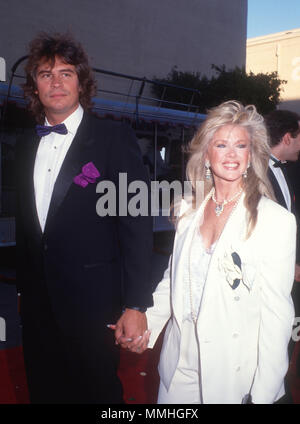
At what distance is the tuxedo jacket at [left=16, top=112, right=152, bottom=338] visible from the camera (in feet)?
6.52

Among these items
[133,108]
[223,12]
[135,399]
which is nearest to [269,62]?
[223,12]

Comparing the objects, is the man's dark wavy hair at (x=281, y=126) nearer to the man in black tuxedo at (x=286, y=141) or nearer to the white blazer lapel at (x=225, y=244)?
the man in black tuxedo at (x=286, y=141)

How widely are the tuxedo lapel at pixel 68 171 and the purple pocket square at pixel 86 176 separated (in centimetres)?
3

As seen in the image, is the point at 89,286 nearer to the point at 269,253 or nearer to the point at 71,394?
the point at 71,394

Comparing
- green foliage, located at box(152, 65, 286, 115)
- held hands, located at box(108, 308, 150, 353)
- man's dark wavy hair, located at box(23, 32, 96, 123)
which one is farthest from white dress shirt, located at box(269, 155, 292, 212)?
green foliage, located at box(152, 65, 286, 115)

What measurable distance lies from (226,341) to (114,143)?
105cm

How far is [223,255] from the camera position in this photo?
183 cm

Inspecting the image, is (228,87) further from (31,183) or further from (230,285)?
(230,285)

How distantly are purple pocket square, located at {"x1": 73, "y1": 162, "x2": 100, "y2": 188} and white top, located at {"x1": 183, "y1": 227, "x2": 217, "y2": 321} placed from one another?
580 millimetres

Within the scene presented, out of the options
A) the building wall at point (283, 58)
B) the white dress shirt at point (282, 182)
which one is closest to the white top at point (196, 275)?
the white dress shirt at point (282, 182)

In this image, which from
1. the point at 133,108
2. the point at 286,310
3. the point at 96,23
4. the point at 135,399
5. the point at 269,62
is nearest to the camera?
the point at 286,310

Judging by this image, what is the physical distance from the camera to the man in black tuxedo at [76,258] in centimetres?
199

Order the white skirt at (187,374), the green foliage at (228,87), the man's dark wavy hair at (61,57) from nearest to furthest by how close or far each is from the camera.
Result: the white skirt at (187,374) → the man's dark wavy hair at (61,57) → the green foliage at (228,87)
